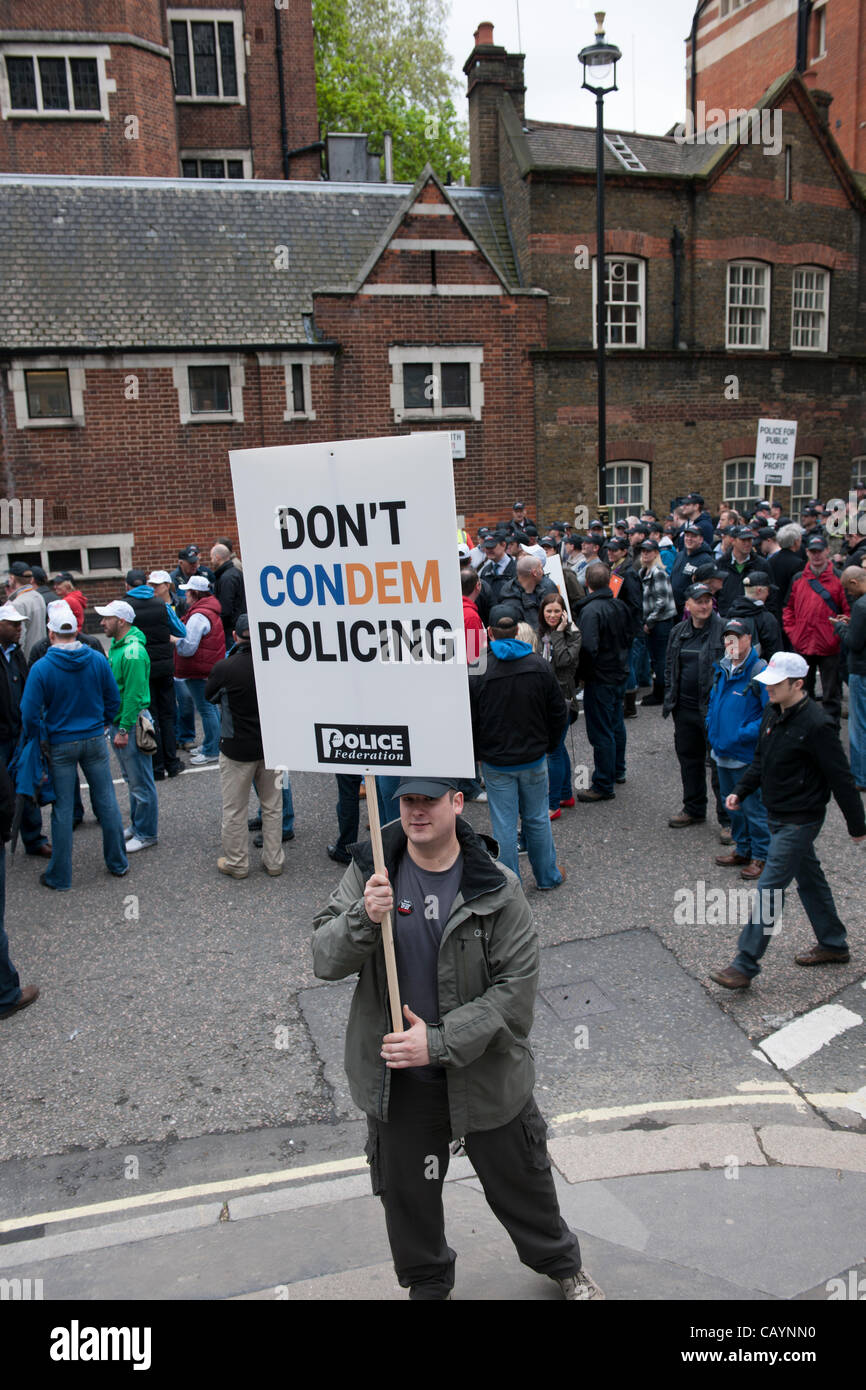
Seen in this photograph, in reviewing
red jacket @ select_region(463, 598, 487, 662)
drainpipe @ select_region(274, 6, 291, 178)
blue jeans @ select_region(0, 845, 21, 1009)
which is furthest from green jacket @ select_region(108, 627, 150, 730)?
drainpipe @ select_region(274, 6, 291, 178)

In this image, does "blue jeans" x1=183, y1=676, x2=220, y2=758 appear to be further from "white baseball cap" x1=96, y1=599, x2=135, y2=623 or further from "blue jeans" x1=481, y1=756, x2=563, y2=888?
"blue jeans" x1=481, y1=756, x2=563, y2=888

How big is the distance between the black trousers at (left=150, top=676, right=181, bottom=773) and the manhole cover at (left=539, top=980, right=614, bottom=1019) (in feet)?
17.6

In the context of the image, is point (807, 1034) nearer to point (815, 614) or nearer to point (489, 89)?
point (815, 614)

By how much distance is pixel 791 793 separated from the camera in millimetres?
5691

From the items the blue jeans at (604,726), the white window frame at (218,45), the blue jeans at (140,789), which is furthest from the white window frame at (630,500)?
the white window frame at (218,45)

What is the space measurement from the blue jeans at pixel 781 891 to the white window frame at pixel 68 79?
1013 inches

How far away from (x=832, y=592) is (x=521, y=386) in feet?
39.4

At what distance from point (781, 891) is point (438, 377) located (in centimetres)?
1611

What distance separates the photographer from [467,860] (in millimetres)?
3242

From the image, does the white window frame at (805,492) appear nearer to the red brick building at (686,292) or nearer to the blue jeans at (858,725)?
the red brick building at (686,292)

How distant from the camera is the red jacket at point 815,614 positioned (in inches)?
396

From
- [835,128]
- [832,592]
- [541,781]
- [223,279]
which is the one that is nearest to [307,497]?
[541,781]
